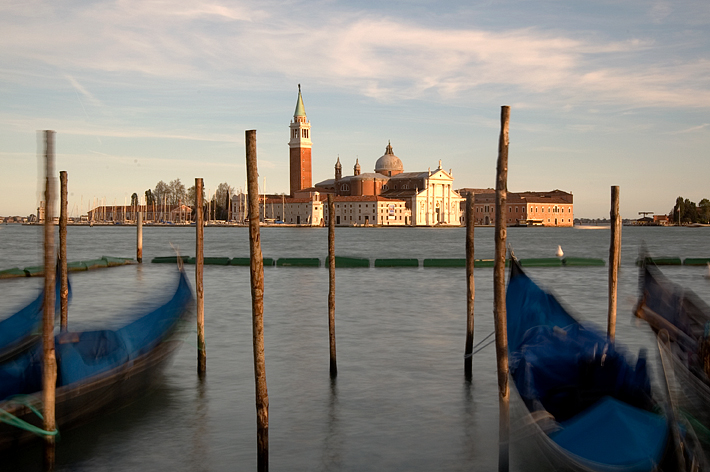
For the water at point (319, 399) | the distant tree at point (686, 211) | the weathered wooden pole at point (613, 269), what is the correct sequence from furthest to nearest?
the distant tree at point (686, 211)
the weathered wooden pole at point (613, 269)
the water at point (319, 399)

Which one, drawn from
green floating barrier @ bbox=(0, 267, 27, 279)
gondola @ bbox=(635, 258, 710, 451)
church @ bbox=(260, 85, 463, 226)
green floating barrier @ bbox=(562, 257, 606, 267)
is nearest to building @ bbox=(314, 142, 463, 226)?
church @ bbox=(260, 85, 463, 226)

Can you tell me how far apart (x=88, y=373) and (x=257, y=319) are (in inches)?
57.9

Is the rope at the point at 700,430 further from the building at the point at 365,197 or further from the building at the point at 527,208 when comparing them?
the building at the point at 527,208

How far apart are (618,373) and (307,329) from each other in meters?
6.96

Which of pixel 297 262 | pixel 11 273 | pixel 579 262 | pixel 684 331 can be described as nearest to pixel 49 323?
pixel 684 331

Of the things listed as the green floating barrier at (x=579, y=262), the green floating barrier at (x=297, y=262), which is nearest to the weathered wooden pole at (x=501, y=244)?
the green floating barrier at (x=297, y=262)

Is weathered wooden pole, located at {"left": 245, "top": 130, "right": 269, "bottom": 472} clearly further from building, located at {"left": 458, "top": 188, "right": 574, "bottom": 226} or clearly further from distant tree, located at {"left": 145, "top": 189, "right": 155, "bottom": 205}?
distant tree, located at {"left": 145, "top": 189, "right": 155, "bottom": 205}

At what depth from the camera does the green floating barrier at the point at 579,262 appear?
84.2 ft

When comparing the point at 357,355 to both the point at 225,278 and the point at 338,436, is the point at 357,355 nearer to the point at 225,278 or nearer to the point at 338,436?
the point at 338,436

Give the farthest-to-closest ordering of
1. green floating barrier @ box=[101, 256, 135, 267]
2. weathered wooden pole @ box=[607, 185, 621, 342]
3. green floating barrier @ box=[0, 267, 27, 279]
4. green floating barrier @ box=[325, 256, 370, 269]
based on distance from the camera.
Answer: green floating barrier @ box=[325, 256, 370, 269], green floating barrier @ box=[101, 256, 135, 267], green floating barrier @ box=[0, 267, 27, 279], weathered wooden pole @ box=[607, 185, 621, 342]

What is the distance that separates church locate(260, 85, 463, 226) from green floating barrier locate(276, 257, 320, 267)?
6321 centimetres

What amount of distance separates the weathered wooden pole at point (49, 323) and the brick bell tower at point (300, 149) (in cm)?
8403

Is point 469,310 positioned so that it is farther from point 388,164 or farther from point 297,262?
point 388,164

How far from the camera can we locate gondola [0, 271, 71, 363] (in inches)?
251
